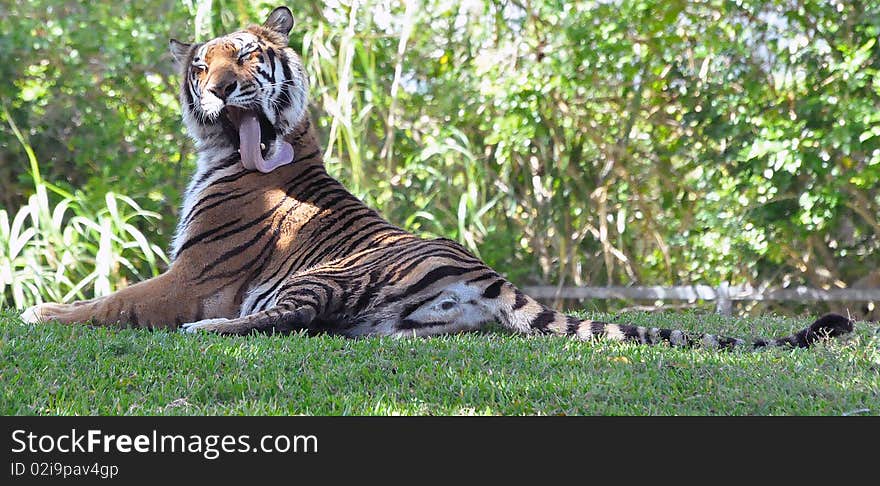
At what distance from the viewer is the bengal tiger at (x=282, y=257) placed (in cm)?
488

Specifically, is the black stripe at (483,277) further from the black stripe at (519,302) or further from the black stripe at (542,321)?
the black stripe at (542,321)

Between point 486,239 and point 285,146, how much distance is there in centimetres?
390

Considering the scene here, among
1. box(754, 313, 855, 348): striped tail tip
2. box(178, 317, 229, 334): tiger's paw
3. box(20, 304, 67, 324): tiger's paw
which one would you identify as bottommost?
box(754, 313, 855, 348): striped tail tip

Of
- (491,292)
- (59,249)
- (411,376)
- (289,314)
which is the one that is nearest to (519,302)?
(491,292)

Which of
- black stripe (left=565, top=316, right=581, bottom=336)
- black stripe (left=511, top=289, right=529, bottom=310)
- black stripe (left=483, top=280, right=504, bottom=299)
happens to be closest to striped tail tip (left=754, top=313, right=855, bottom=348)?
black stripe (left=565, top=316, right=581, bottom=336)

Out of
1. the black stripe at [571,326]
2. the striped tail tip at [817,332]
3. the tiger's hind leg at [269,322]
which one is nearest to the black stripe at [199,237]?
the tiger's hind leg at [269,322]

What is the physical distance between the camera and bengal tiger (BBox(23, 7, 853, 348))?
16.0 ft

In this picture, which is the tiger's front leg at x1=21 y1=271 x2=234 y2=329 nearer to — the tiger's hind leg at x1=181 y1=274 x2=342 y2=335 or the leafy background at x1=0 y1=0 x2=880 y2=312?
the tiger's hind leg at x1=181 y1=274 x2=342 y2=335

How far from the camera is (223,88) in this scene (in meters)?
5.45

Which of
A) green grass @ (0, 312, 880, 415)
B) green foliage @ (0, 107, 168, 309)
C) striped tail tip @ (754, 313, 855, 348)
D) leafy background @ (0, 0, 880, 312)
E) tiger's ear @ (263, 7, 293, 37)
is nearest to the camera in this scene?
green grass @ (0, 312, 880, 415)

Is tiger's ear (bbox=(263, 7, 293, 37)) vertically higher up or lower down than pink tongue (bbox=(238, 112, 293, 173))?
higher up

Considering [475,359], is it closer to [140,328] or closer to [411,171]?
[140,328]

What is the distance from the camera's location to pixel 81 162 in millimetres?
9438

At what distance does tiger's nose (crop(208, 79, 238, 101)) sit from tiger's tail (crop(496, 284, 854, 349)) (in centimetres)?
193
